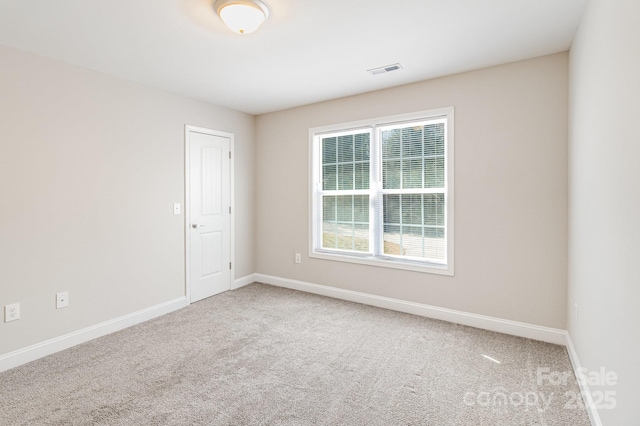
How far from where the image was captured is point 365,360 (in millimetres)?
2545

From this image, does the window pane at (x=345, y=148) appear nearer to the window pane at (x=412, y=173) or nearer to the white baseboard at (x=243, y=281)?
the window pane at (x=412, y=173)

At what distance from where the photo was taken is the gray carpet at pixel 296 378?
6.24 feet

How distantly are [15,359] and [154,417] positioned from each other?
154 centimetres

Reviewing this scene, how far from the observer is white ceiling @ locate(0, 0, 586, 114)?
2068mm

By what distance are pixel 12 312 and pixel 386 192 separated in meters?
3.63

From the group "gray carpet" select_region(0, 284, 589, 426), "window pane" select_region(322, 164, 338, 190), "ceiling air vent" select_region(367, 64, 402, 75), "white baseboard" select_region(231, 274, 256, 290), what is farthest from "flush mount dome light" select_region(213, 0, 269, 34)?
"white baseboard" select_region(231, 274, 256, 290)

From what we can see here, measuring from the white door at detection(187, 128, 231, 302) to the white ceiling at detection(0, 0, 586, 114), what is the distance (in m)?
0.93

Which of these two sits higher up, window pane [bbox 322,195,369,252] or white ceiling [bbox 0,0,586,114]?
white ceiling [bbox 0,0,586,114]

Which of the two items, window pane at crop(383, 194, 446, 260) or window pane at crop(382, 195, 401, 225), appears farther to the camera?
window pane at crop(382, 195, 401, 225)

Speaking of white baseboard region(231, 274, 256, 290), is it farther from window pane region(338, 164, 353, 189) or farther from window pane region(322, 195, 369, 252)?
window pane region(338, 164, 353, 189)

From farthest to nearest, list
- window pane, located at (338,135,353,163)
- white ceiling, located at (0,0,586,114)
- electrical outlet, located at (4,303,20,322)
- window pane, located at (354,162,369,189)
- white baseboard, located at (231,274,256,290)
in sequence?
white baseboard, located at (231,274,256,290) < window pane, located at (338,135,353,163) < window pane, located at (354,162,369,189) < electrical outlet, located at (4,303,20,322) < white ceiling, located at (0,0,586,114)

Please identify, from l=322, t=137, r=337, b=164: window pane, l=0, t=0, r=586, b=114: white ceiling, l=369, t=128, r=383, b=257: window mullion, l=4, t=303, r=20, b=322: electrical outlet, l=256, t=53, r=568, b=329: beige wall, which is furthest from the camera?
l=322, t=137, r=337, b=164: window pane

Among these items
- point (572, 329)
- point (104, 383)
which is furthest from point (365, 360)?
point (104, 383)

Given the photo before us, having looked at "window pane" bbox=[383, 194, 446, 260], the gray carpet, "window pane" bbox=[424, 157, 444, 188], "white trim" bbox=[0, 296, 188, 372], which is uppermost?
"window pane" bbox=[424, 157, 444, 188]
